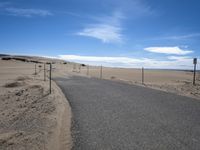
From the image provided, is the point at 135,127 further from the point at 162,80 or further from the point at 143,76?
the point at 143,76

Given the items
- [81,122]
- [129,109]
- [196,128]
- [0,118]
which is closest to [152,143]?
[196,128]

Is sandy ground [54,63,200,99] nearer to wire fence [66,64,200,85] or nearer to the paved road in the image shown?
wire fence [66,64,200,85]

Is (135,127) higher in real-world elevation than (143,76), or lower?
lower

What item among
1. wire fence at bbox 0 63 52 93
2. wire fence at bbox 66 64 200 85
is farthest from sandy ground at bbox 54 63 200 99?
wire fence at bbox 0 63 52 93

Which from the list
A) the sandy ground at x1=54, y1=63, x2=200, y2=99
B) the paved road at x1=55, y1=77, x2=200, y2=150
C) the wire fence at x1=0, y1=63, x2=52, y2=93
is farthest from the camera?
the wire fence at x1=0, y1=63, x2=52, y2=93

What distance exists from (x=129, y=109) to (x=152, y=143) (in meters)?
3.74

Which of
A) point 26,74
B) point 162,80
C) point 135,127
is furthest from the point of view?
point 26,74

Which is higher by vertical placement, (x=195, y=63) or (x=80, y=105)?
(x=195, y=63)

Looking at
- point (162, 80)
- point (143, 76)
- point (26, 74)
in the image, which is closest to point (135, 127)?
point (162, 80)

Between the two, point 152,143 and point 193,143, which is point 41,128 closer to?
point 152,143

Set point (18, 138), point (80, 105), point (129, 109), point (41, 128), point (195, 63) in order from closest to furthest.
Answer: point (18, 138), point (41, 128), point (129, 109), point (80, 105), point (195, 63)

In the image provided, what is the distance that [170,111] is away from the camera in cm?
862

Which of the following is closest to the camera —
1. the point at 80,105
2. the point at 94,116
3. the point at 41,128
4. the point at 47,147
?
the point at 47,147

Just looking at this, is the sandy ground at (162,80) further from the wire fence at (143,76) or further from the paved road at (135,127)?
the paved road at (135,127)
